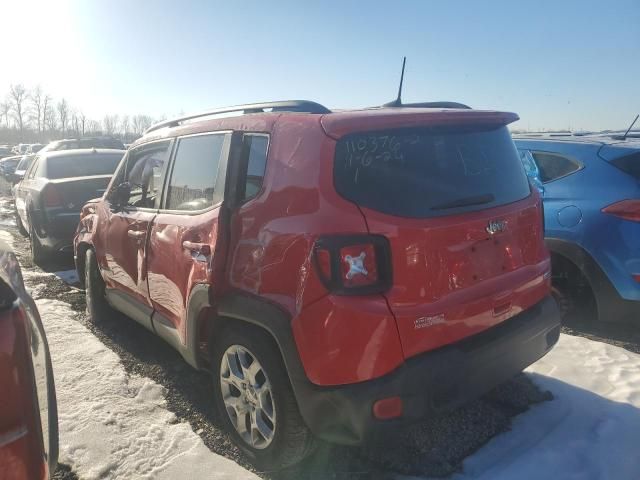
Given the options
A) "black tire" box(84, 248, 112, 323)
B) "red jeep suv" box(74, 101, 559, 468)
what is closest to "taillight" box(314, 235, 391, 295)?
"red jeep suv" box(74, 101, 559, 468)

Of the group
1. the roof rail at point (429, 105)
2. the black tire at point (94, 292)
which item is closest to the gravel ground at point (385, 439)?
the black tire at point (94, 292)

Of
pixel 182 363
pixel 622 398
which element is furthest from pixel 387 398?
pixel 182 363

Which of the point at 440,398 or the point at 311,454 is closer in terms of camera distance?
the point at 440,398

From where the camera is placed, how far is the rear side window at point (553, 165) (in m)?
4.32

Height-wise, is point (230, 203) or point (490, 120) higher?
point (490, 120)

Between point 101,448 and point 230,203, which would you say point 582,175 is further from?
point 101,448

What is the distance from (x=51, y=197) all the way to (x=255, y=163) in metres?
5.23

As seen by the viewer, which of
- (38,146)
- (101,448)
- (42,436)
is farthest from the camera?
(38,146)

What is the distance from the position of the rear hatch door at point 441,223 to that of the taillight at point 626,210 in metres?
1.61

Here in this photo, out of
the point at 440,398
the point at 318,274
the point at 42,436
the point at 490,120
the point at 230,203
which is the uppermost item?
the point at 490,120

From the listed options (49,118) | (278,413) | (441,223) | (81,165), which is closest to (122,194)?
(278,413)

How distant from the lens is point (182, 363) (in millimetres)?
3961

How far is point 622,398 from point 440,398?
1.69 m

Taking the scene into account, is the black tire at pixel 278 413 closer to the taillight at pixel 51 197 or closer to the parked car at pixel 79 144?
the taillight at pixel 51 197
